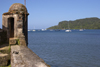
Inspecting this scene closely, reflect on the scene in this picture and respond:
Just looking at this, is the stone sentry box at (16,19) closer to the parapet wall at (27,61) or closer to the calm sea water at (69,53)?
the parapet wall at (27,61)

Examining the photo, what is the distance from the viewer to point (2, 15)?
10.8 metres

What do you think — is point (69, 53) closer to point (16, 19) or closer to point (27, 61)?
point (16, 19)

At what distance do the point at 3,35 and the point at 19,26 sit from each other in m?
1.48

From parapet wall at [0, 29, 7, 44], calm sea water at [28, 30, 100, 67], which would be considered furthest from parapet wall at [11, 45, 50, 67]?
calm sea water at [28, 30, 100, 67]

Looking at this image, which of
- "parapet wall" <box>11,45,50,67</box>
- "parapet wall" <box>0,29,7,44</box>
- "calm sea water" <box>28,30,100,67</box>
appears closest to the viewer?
"parapet wall" <box>11,45,50,67</box>

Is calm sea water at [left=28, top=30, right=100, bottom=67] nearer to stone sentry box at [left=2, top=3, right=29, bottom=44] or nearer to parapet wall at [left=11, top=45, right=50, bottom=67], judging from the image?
stone sentry box at [left=2, top=3, right=29, bottom=44]

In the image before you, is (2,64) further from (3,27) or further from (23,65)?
(3,27)

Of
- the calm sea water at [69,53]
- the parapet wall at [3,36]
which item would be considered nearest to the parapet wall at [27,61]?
the parapet wall at [3,36]

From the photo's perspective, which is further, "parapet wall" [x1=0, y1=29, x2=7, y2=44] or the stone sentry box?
the stone sentry box

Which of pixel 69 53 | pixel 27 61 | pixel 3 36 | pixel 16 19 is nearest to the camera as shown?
pixel 27 61

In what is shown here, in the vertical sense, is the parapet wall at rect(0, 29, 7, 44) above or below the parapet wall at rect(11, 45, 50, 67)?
above

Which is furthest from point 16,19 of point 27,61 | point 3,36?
point 27,61

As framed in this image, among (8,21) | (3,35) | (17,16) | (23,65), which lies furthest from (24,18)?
(23,65)

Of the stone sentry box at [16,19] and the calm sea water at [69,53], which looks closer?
the stone sentry box at [16,19]
